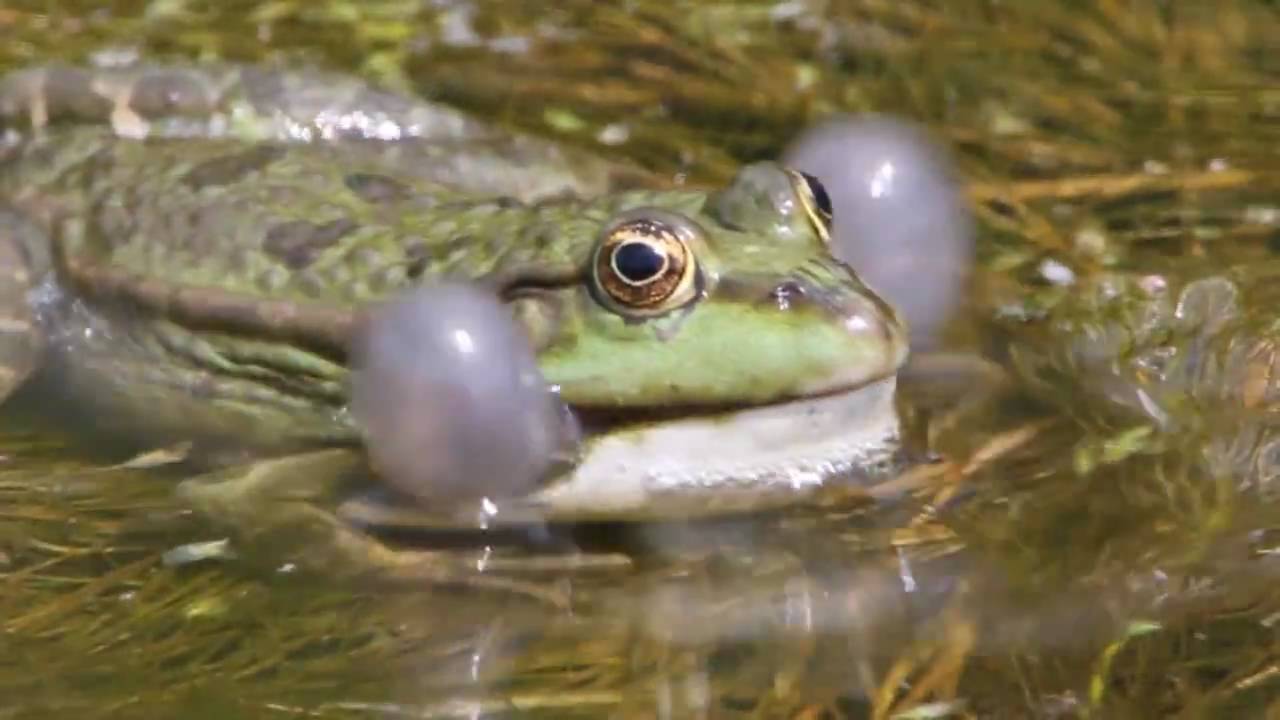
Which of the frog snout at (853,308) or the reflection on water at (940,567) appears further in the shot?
the frog snout at (853,308)

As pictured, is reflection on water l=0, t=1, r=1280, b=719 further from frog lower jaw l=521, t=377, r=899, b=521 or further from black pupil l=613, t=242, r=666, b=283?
black pupil l=613, t=242, r=666, b=283

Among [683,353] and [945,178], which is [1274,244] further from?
[683,353]

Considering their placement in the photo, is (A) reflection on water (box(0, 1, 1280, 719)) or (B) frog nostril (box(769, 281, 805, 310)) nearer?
(A) reflection on water (box(0, 1, 1280, 719))

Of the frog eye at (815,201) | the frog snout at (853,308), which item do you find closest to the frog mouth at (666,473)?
the frog snout at (853,308)

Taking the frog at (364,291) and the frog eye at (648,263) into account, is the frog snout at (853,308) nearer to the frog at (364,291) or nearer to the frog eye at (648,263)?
the frog at (364,291)

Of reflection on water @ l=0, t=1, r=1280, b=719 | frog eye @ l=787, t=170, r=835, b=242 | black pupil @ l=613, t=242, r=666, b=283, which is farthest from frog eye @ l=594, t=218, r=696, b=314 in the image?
reflection on water @ l=0, t=1, r=1280, b=719

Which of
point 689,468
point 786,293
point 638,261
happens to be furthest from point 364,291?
point 786,293

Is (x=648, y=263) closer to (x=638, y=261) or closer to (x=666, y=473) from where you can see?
(x=638, y=261)

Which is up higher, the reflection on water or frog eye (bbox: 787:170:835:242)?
frog eye (bbox: 787:170:835:242)
